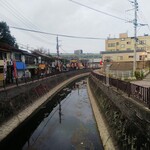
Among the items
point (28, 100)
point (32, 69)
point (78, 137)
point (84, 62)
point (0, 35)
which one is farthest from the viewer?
point (84, 62)

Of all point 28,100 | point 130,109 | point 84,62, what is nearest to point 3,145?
point 130,109

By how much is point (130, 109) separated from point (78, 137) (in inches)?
233

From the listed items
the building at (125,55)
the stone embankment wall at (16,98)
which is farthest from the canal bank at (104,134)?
the building at (125,55)

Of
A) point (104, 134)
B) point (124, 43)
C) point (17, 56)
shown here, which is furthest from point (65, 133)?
point (124, 43)

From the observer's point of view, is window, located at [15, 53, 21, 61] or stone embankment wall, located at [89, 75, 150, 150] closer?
stone embankment wall, located at [89, 75, 150, 150]

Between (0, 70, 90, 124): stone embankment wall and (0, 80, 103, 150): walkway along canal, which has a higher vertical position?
(0, 70, 90, 124): stone embankment wall

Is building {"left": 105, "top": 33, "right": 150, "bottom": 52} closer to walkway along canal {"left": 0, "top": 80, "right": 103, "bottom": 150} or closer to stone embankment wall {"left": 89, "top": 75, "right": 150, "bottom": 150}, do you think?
walkway along canal {"left": 0, "top": 80, "right": 103, "bottom": 150}

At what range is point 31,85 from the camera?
2984cm

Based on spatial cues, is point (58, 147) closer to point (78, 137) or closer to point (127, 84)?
point (78, 137)

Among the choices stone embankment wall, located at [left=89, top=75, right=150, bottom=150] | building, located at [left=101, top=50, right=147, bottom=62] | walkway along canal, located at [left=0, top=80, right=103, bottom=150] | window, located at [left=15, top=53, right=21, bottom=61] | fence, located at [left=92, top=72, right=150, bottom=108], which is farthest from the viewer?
building, located at [left=101, top=50, right=147, bottom=62]

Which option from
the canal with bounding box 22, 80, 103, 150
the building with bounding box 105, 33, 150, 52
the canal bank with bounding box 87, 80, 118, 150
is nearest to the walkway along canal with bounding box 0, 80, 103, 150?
the canal with bounding box 22, 80, 103, 150

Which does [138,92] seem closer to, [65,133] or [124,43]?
[65,133]

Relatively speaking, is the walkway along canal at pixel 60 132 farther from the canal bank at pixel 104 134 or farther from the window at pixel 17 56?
the window at pixel 17 56

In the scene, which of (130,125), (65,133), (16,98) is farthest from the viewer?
(16,98)
